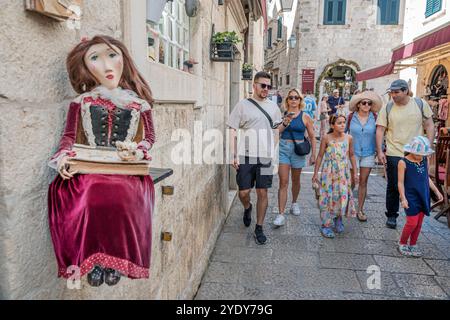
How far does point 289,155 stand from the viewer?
4805 mm

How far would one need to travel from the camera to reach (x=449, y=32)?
6.45 meters

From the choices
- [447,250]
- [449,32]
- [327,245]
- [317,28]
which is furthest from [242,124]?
[317,28]

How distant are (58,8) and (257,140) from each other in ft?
10.5

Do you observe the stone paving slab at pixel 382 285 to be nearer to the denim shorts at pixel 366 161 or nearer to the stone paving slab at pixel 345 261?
the stone paving slab at pixel 345 261

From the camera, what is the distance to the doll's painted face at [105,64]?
4.40 ft

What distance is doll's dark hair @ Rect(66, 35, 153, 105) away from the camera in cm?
132

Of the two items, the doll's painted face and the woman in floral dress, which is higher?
the doll's painted face

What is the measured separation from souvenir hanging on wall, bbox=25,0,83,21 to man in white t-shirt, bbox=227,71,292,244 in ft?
9.87

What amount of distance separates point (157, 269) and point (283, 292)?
135 cm

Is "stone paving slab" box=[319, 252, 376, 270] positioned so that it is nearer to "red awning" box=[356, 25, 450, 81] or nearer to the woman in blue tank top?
the woman in blue tank top

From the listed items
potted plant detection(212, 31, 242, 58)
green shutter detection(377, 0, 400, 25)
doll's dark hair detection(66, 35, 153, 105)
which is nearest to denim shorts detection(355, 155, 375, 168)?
potted plant detection(212, 31, 242, 58)

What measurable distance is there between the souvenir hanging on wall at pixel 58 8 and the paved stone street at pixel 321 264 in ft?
8.54

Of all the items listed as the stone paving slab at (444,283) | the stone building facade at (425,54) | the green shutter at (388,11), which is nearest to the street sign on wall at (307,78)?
the green shutter at (388,11)

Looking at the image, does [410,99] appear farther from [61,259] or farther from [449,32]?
[61,259]
